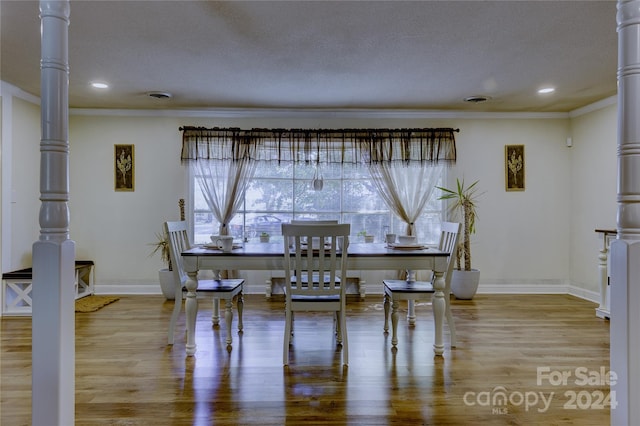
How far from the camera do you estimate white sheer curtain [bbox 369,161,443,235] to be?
200 inches

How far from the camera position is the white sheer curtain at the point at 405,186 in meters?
5.09

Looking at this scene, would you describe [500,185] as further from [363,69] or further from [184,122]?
[184,122]

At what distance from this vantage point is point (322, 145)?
5117 millimetres

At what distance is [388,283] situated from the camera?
11.0 feet

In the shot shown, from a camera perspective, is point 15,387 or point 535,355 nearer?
point 15,387

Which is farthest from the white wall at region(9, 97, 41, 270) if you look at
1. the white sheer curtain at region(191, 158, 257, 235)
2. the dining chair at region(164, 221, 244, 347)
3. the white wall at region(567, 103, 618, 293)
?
the white wall at region(567, 103, 618, 293)

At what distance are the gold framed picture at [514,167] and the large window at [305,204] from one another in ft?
3.28

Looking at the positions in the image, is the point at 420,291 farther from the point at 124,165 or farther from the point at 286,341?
the point at 124,165

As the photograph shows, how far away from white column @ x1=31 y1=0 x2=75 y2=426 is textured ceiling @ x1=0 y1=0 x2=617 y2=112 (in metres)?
1.13

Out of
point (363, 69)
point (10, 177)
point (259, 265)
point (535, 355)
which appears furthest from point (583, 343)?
point (10, 177)

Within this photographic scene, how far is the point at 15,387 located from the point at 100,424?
85 cm

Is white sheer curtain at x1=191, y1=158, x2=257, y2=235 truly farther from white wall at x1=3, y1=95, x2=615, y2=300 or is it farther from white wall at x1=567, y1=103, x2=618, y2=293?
white wall at x1=567, y1=103, x2=618, y2=293


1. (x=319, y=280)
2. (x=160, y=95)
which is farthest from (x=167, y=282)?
(x=319, y=280)

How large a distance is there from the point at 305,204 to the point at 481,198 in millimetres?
2365
